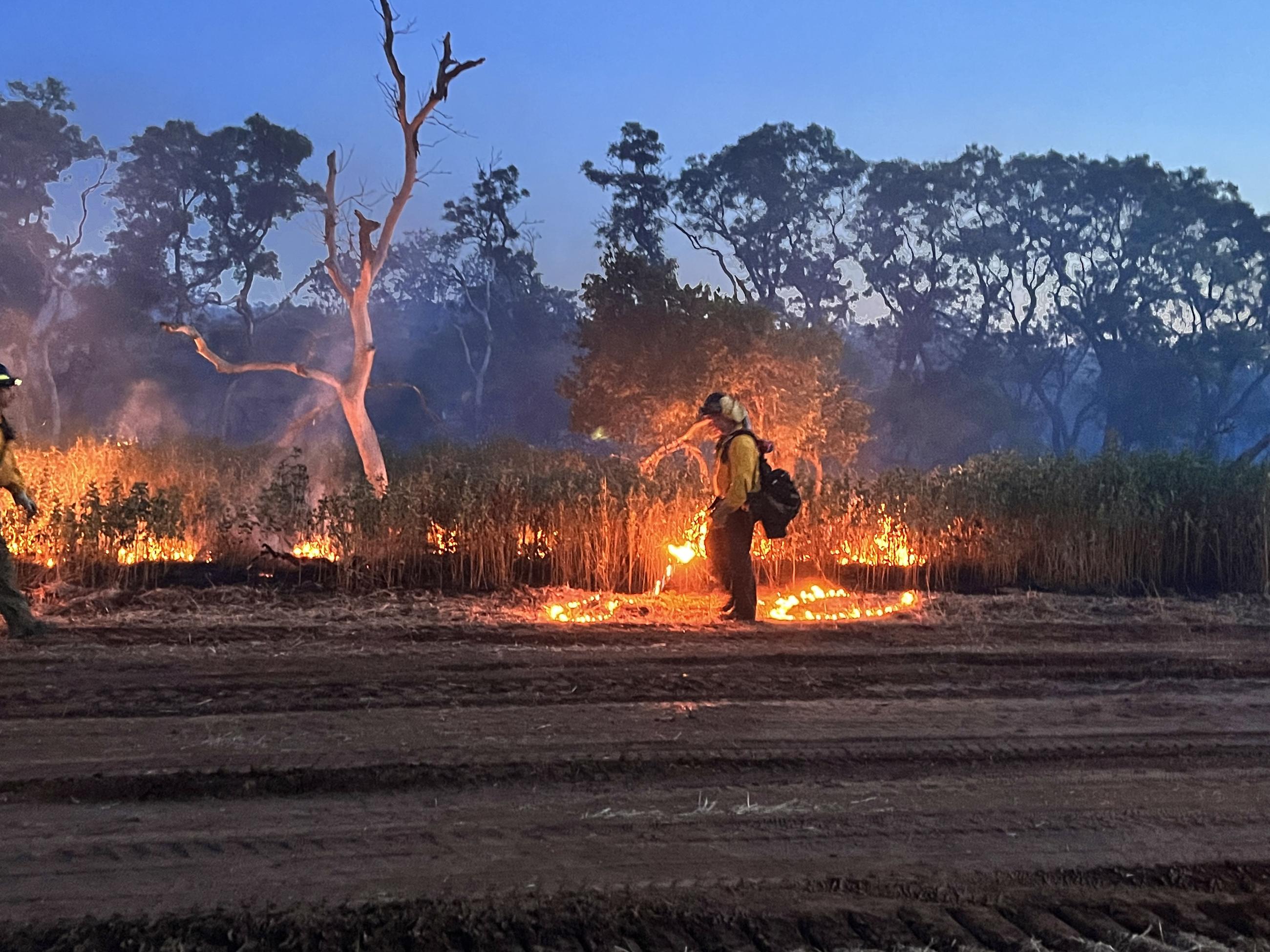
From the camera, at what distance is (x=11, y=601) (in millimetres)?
6766

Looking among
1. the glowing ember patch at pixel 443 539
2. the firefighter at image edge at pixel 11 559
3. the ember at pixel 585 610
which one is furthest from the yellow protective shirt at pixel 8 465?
the ember at pixel 585 610

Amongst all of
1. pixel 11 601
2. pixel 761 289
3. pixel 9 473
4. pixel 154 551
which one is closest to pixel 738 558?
pixel 11 601

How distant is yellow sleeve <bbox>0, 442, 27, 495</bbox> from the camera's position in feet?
23.2

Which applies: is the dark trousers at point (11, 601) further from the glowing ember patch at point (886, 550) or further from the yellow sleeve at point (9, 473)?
the glowing ember patch at point (886, 550)

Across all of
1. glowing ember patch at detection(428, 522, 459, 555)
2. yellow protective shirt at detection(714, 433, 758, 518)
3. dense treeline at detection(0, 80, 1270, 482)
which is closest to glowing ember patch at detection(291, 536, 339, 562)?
glowing ember patch at detection(428, 522, 459, 555)

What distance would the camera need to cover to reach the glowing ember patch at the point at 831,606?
8172 mm

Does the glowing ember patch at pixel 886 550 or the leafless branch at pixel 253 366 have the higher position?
the leafless branch at pixel 253 366

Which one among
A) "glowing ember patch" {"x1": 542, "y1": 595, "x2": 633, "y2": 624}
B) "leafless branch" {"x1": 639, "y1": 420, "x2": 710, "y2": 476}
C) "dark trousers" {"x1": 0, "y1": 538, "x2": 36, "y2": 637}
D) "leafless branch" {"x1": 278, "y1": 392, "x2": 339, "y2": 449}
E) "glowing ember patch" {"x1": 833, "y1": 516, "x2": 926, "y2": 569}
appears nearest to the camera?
"dark trousers" {"x1": 0, "y1": 538, "x2": 36, "y2": 637}

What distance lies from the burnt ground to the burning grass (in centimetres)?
214

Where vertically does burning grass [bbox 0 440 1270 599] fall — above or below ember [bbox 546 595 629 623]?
above

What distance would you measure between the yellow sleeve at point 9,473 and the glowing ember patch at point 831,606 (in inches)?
223

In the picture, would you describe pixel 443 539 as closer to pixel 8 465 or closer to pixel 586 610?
pixel 586 610

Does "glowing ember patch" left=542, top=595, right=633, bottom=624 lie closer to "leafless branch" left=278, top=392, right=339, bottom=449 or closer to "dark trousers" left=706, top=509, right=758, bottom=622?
"dark trousers" left=706, top=509, right=758, bottom=622

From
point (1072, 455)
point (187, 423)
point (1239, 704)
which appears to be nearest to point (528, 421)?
point (187, 423)
